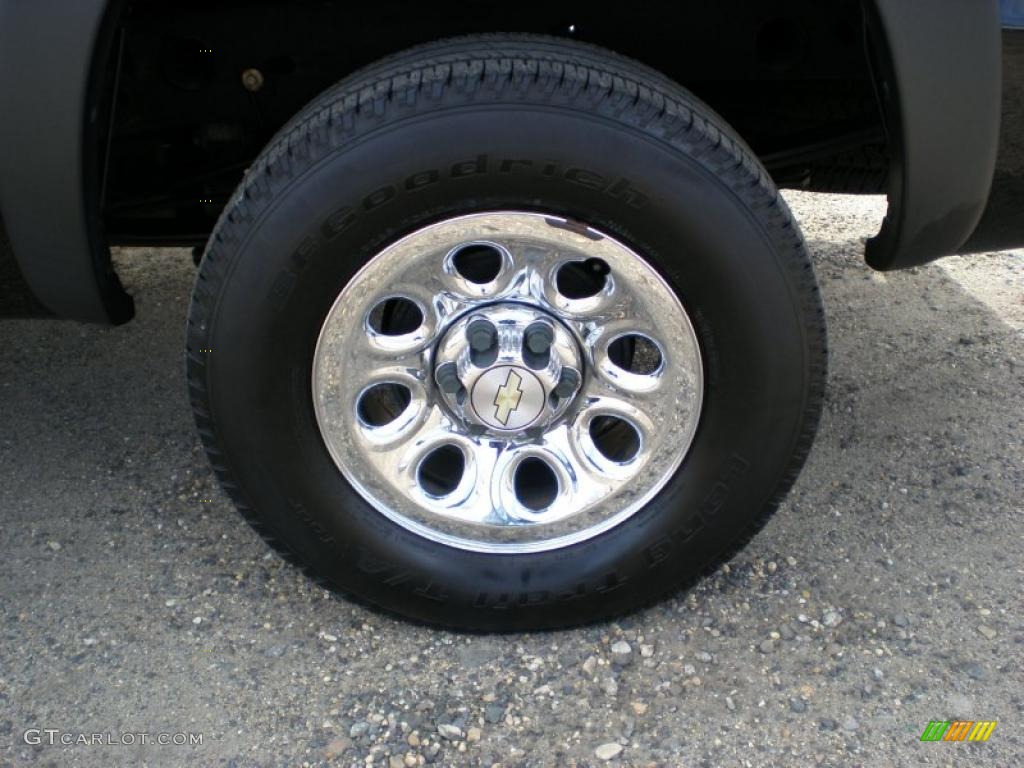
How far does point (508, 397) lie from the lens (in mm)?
2105

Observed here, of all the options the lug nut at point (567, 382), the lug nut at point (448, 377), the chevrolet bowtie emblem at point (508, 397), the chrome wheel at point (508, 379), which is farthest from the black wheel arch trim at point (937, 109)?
the lug nut at point (448, 377)

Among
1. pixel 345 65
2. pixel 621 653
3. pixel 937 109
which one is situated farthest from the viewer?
pixel 345 65

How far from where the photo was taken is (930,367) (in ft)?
10.7

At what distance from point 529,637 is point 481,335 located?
711mm

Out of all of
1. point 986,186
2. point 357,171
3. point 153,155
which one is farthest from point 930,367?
point 153,155

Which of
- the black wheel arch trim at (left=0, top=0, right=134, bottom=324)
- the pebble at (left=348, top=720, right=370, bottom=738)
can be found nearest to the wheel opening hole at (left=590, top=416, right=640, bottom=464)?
the pebble at (left=348, top=720, right=370, bottom=738)

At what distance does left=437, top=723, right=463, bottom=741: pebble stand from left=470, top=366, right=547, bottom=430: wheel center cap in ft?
2.08

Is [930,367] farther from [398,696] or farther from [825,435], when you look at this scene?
[398,696]

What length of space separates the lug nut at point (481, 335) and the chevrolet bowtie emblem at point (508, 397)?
0.26 feet

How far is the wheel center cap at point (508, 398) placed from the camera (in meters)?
2.08

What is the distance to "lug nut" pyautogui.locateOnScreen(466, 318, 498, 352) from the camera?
80.8 inches

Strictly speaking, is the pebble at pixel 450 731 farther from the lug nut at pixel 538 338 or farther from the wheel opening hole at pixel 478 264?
the wheel opening hole at pixel 478 264

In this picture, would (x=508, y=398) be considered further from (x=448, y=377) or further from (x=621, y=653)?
(x=621, y=653)

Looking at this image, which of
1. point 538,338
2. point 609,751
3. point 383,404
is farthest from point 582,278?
point 609,751
